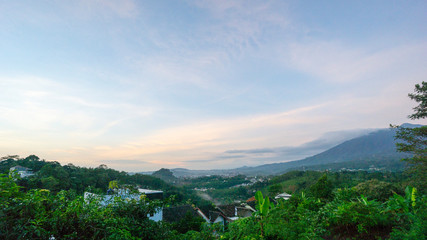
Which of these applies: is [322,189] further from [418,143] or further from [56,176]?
[56,176]

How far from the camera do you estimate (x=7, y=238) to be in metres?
2.12

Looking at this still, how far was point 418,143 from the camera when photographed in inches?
464

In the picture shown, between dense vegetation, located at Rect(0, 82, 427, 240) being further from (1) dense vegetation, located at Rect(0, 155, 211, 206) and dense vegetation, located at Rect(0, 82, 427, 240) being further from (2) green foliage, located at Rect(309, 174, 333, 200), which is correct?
(1) dense vegetation, located at Rect(0, 155, 211, 206)

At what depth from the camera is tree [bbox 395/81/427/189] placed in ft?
36.1

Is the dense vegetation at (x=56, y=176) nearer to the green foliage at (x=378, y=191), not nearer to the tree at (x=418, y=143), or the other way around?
the green foliage at (x=378, y=191)

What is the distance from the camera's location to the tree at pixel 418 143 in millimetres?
11000

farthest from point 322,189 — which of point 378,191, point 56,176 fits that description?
point 56,176

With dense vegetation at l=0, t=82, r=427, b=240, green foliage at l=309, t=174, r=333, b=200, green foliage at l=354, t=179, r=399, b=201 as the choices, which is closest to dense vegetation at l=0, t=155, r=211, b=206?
green foliage at l=309, t=174, r=333, b=200

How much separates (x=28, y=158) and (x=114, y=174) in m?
16.7

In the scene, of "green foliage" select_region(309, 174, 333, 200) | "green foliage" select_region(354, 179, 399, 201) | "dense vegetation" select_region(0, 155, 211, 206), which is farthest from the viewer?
"dense vegetation" select_region(0, 155, 211, 206)

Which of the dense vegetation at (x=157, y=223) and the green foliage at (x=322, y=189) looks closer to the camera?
the dense vegetation at (x=157, y=223)

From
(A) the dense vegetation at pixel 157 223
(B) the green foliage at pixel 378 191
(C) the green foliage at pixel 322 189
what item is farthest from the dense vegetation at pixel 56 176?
(A) the dense vegetation at pixel 157 223

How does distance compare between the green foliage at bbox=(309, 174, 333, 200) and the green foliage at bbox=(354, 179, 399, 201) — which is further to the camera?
the green foliage at bbox=(354, 179, 399, 201)

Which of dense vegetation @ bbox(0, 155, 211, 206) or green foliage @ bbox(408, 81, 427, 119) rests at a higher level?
green foliage @ bbox(408, 81, 427, 119)
